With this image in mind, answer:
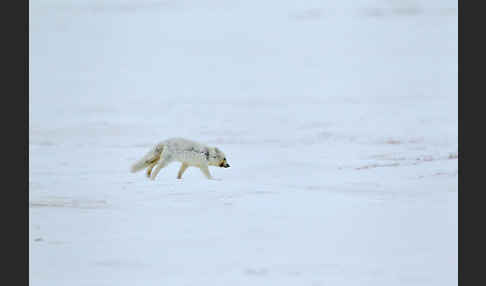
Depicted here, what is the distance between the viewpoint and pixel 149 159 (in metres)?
7.99

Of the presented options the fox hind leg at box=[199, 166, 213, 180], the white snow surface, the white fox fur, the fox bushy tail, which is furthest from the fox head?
the fox bushy tail

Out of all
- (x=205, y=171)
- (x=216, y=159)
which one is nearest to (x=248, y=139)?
(x=216, y=159)

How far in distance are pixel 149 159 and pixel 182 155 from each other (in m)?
0.50

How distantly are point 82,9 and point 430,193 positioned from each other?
8.41 m

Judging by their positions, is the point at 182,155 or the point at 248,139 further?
the point at 248,139

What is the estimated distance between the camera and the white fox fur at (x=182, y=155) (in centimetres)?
767

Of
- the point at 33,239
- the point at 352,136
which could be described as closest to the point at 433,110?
the point at 352,136

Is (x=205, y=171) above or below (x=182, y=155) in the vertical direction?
below

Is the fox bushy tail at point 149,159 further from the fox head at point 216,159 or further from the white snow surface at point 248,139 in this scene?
the fox head at point 216,159

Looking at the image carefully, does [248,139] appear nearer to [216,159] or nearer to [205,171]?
[216,159]

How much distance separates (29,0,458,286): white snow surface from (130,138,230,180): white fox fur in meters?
0.19

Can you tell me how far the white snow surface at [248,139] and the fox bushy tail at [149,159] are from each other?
0.36ft

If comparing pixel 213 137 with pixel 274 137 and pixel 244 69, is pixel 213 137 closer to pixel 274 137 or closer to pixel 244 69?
pixel 274 137

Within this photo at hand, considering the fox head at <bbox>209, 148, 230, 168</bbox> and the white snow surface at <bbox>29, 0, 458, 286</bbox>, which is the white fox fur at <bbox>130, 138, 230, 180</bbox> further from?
the white snow surface at <bbox>29, 0, 458, 286</bbox>
